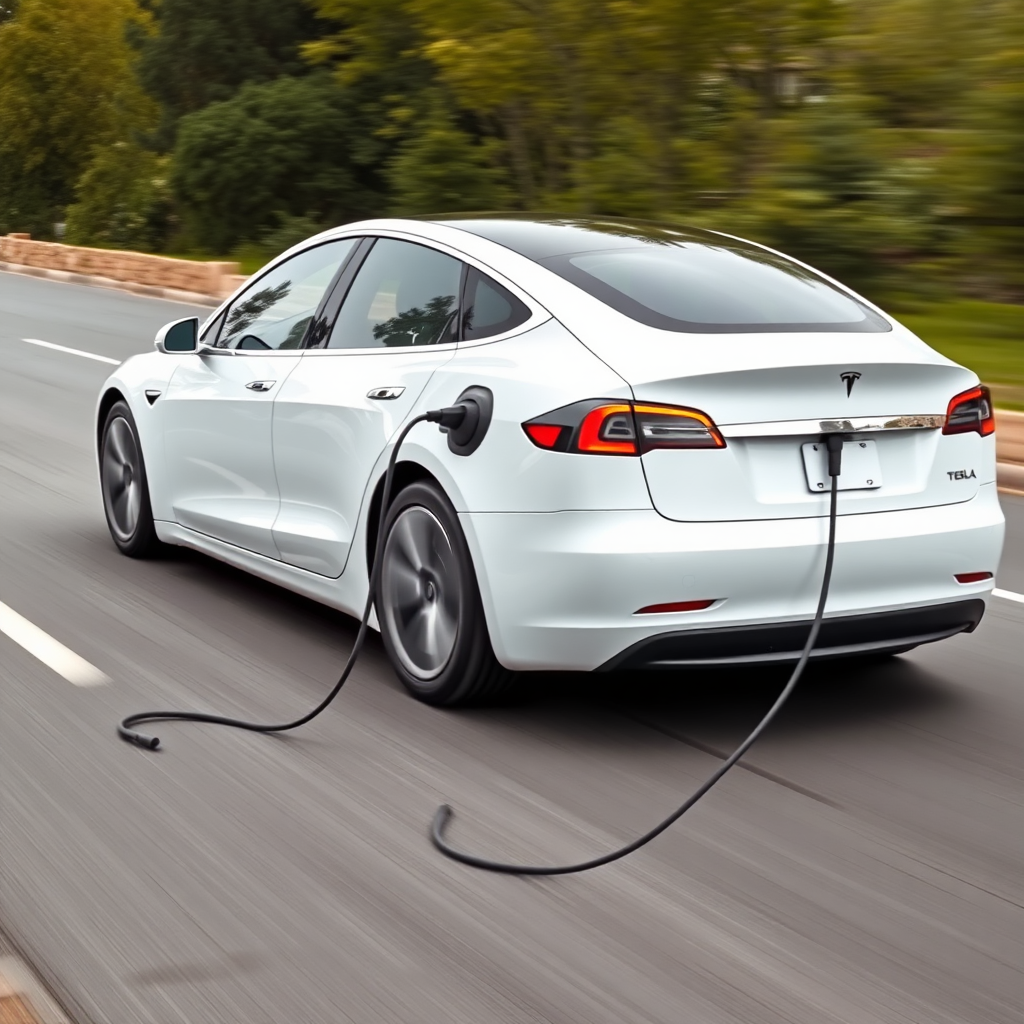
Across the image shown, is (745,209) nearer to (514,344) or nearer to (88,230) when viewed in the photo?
(514,344)

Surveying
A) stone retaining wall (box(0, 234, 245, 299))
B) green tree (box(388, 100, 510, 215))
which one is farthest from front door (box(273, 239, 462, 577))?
green tree (box(388, 100, 510, 215))

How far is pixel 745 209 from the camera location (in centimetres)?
1970

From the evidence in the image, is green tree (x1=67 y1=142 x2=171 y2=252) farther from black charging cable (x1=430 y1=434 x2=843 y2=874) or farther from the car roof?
black charging cable (x1=430 y1=434 x2=843 y2=874)

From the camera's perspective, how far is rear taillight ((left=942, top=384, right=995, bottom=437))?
17.9ft

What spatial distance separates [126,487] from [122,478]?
69 millimetres

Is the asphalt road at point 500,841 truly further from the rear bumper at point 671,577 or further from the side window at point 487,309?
the side window at point 487,309

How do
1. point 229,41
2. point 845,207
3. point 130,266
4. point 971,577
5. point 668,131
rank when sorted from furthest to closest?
1. point 229,41
2. point 130,266
3. point 668,131
4. point 845,207
5. point 971,577

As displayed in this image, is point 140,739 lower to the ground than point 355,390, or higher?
lower

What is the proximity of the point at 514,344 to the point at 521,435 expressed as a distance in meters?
0.43

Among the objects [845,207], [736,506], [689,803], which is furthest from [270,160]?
[689,803]

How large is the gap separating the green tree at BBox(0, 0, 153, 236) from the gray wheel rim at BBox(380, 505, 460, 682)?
47543mm

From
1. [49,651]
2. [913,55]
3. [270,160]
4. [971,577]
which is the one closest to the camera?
[971,577]

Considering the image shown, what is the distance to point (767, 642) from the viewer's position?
512cm

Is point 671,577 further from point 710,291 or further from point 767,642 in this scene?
point 710,291
